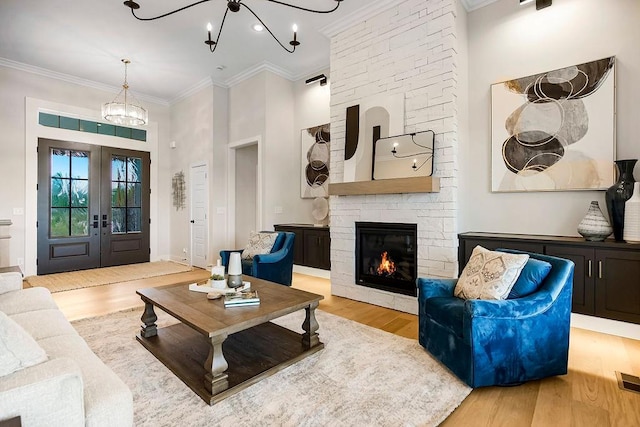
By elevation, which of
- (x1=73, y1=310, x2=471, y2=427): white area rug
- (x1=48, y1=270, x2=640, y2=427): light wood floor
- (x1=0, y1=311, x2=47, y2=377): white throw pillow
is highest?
(x1=0, y1=311, x2=47, y2=377): white throw pillow

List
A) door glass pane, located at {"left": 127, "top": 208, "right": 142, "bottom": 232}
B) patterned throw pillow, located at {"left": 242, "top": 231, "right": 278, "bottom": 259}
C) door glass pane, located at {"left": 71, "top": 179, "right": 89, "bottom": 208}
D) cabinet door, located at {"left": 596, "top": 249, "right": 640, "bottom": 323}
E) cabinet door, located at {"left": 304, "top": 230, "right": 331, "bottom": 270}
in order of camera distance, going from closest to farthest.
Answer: cabinet door, located at {"left": 596, "top": 249, "right": 640, "bottom": 323} → patterned throw pillow, located at {"left": 242, "top": 231, "right": 278, "bottom": 259} → cabinet door, located at {"left": 304, "top": 230, "right": 331, "bottom": 270} → door glass pane, located at {"left": 71, "top": 179, "right": 89, "bottom": 208} → door glass pane, located at {"left": 127, "top": 208, "right": 142, "bottom": 232}

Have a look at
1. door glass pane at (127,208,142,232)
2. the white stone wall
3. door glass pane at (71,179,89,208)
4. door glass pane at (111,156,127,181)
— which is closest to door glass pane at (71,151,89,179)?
door glass pane at (71,179,89,208)

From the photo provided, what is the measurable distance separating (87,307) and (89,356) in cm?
272

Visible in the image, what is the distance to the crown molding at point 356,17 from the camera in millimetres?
3842

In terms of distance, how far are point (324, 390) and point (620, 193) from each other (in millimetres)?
2990

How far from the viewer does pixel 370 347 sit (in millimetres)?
2688

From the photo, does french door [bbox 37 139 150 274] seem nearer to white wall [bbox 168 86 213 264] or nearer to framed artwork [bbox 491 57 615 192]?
white wall [bbox 168 86 213 264]

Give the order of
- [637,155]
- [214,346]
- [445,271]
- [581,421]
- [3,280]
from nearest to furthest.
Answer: [581,421] → [214,346] → [3,280] → [637,155] → [445,271]

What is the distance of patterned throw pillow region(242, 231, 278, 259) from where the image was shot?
14.7ft

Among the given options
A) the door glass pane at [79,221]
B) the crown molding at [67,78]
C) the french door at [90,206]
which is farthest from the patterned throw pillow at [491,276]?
the crown molding at [67,78]

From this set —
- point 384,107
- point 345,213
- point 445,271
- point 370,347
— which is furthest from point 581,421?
point 384,107

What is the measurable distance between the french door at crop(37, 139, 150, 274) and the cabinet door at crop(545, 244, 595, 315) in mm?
7150

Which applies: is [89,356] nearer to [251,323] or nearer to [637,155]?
[251,323]

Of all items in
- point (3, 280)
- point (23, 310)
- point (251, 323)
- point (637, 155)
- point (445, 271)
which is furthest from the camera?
point (445, 271)
